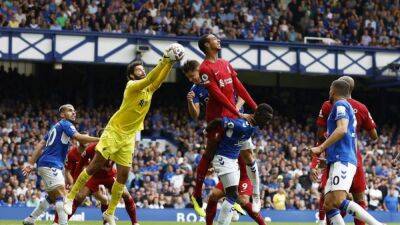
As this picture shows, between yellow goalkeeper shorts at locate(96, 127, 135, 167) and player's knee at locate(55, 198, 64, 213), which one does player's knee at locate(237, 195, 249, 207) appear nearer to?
yellow goalkeeper shorts at locate(96, 127, 135, 167)

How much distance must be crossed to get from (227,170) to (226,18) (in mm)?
22383

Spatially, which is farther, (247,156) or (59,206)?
(59,206)

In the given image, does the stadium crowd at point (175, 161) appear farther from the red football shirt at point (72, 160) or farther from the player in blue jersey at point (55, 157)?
the player in blue jersey at point (55, 157)

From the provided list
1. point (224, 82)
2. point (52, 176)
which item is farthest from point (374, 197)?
point (224, 82)

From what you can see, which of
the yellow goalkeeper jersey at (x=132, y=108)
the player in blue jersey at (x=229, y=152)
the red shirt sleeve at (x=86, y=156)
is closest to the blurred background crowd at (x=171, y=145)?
the red shirt sleeve at (x=86, y=156)

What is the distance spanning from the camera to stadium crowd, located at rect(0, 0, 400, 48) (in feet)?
108

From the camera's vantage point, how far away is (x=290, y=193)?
2991 cm

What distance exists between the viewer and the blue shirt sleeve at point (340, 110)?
1296 cm

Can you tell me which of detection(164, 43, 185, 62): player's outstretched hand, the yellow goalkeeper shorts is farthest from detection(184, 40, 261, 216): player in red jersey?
the yellow goalkeeper shorts

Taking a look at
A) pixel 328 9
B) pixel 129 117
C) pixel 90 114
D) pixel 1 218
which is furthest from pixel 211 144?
pixel 328 9

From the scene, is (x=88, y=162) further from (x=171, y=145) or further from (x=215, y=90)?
(x=171, y=145)

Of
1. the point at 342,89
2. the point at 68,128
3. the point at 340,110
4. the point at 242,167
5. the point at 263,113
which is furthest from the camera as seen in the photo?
the point at 68,128

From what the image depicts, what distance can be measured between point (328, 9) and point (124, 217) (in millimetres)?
16552

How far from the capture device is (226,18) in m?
35.8
